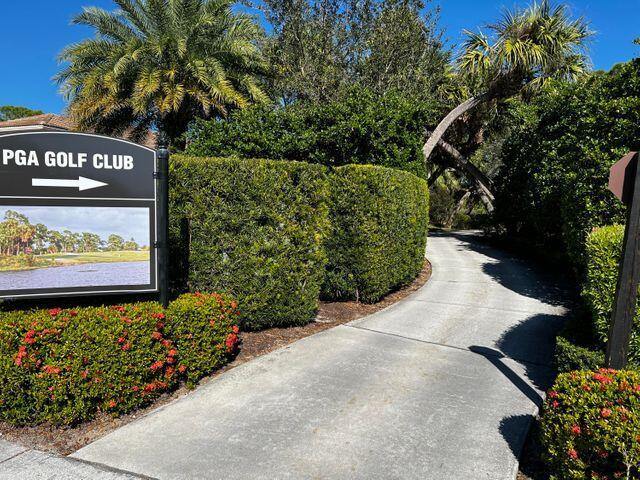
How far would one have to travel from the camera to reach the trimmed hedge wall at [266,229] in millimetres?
6078

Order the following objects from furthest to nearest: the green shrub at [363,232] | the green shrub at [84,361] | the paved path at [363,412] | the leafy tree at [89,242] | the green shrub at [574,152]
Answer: the green shrub at [363,232]
the green shrub at [574,152]
the leafy tree at [89,242]
the green shrub at [84,361]
the paved path at [363,412]

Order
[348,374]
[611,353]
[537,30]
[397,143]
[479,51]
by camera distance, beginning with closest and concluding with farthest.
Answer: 1. [611,353]
2. [348,374]
3. [397,143]
4. [537,30]
5. [479,51]

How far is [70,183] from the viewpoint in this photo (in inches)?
171

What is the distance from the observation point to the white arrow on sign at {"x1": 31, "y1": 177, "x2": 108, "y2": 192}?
4234 millimetres

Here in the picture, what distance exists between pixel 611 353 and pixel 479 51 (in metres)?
14.9

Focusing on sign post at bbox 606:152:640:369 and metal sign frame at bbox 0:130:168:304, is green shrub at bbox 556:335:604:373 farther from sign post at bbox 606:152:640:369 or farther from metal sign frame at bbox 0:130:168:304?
metal sign frame at bbox 0:130:168:304

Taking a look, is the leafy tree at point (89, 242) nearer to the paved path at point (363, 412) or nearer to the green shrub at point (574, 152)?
the paved path at point (363, 412)

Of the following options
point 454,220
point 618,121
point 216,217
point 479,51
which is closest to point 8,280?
point 216,217

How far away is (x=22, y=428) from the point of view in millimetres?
3988

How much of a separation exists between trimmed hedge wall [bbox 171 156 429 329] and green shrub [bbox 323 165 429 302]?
0.02 metres

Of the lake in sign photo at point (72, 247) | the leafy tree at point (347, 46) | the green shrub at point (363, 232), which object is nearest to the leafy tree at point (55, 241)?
the lake in sign photo at point (72, 247)

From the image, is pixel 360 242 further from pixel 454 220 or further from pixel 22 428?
pixel 454 220

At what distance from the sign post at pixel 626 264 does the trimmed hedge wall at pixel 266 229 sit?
442cm

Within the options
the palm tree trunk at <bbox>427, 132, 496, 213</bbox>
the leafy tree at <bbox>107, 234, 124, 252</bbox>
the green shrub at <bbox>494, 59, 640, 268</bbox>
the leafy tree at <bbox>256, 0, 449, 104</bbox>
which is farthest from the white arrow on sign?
the palm tree trunk at <bbox>427, 132, 496, 213</bbox>
